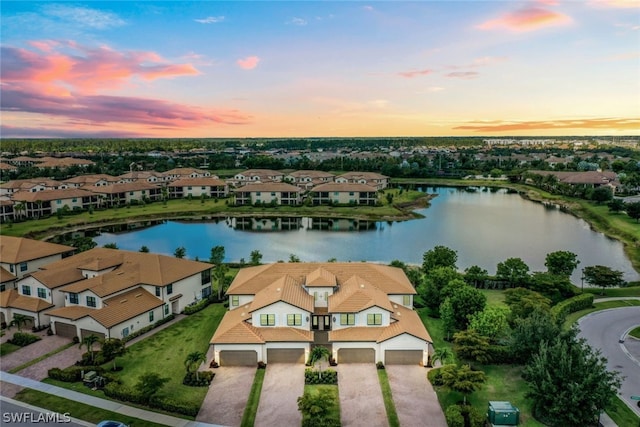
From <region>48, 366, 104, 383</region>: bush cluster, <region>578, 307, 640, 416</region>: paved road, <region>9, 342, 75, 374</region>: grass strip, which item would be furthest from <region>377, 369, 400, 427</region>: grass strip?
<region>9, 342, 75, 374</region>: grass strip

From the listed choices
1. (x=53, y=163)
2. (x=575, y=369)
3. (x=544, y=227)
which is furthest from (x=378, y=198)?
(x=53, y=163)

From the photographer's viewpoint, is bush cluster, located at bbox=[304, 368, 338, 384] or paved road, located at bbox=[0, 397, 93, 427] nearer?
paved road, located at bbox=[0, 397, 93, 427]

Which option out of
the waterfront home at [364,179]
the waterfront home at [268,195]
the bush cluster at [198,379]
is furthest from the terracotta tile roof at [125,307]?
the waterfront home at [364,179]

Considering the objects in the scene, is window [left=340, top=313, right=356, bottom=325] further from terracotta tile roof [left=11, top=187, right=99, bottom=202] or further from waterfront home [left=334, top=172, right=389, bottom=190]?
waterfront home [left=334, top=172, right=389, bottom=190]

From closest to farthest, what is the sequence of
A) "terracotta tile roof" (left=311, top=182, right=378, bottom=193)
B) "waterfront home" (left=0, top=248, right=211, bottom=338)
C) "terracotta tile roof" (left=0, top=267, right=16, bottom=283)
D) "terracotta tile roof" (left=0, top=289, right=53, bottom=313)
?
"waterfront home" (left=0, top=248, right=211, bottom=338)
"terracotta tile roof" (left=0, top=289, right=53, bottom=313)
"terracotta tile roof" (left=0, top=267, right=16, bottom=283)
"terracotta tile roof" (left=311, top=182, right=378, bottom=193)

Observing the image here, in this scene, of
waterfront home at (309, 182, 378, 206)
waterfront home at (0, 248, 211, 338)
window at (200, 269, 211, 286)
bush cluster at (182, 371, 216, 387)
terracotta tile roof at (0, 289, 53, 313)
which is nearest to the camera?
bush cluster at (182, 371, 216, 387)

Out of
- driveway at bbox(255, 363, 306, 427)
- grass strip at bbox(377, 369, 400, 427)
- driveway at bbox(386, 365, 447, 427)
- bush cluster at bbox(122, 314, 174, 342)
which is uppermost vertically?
bush cluster at bbox(122, 314, 174, 342)

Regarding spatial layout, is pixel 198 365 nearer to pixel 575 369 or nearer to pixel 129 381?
pixel 129 381

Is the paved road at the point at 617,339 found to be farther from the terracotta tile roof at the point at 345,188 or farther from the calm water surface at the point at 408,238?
the terracotta tile roof at the point at 345,188

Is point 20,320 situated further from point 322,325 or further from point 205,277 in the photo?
point 322,325
